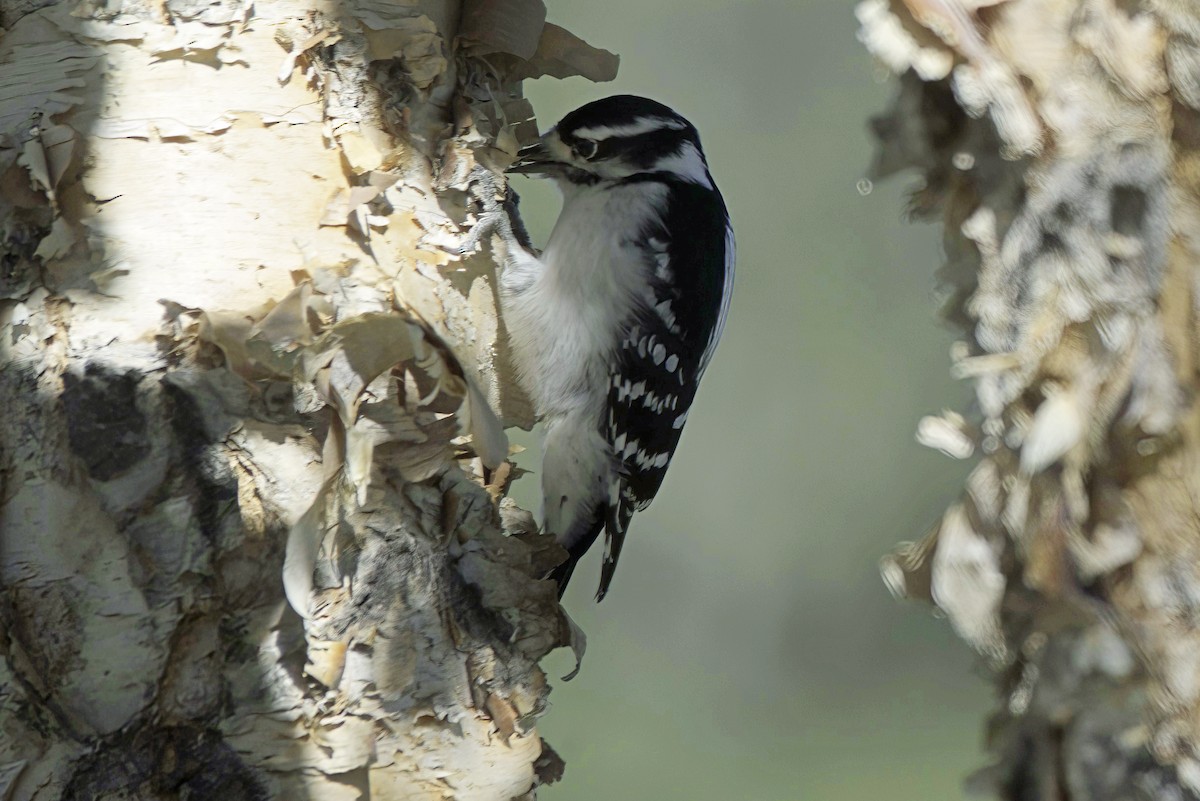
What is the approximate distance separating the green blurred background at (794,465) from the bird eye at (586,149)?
11.4 feet

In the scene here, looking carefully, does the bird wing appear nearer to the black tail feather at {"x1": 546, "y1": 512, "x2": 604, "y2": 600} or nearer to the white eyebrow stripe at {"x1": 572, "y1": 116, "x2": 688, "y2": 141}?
the black tail feather at {"x1": 546, "y1": 512, "x2": 604, "y2": 600}

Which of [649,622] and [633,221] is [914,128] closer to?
[633,221]

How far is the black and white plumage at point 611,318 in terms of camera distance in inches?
97.5

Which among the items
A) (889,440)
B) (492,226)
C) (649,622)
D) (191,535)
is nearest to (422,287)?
(492,226)

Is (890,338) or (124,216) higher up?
(124,216)

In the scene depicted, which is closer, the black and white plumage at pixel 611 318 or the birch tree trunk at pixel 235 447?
the birch tree trunk at pixel 235 447

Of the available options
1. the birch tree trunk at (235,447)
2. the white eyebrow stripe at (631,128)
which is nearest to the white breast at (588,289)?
the white eyebrow stripe at (631,128)

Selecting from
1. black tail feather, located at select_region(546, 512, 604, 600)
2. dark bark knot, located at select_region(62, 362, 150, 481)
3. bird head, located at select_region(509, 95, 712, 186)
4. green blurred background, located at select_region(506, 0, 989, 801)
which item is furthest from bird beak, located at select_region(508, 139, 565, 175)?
green blurred background, located at select_region(506, 0, 989, 801)

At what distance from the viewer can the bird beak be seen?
2408mm

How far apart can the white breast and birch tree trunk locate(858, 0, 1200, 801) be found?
1274mm

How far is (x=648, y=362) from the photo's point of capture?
2.50 meters

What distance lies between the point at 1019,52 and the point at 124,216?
1.09m

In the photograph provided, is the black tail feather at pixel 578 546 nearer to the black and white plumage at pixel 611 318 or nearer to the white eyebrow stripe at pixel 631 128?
the black and white plumage at pixel 611 318

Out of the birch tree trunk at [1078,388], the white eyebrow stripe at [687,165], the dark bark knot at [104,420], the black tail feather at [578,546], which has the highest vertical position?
the birch tree trunk at [1078,388]
